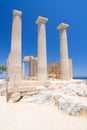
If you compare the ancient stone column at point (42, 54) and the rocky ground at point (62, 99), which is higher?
the ancient stone column at point (42, 54)

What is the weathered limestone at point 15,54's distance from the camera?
15.1 metres

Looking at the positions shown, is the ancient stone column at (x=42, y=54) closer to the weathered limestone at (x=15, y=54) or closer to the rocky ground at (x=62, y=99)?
the weathered limestone at (x=15, y=54)

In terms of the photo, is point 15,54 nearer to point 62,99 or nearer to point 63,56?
point 63,56

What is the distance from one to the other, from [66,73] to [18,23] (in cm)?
1101

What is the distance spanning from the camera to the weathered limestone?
15.1 meters

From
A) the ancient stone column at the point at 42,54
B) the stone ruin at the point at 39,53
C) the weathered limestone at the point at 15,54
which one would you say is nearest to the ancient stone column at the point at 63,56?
the stone ruin at the point at 39,53

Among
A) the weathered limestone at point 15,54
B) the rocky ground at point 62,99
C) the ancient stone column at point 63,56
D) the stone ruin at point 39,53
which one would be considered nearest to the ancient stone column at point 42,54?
the stone ruin at point 39,53

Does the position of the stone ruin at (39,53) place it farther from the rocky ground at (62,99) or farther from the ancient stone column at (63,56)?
the rocky ground at (62,99)

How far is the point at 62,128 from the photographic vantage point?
436cm

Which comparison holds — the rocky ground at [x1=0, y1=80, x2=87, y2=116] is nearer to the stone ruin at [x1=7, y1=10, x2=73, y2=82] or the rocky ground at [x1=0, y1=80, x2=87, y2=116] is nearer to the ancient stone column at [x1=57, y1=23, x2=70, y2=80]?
the stone ruin at [x1=7, y1=10, x2=73, y2=82]

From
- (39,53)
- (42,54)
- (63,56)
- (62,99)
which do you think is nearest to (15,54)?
(39,53)

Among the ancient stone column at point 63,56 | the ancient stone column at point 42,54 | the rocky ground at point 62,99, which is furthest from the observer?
the ancient stone column at point 63,56

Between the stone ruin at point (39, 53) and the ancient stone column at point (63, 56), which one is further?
the ancient stone column at point (63, 56)

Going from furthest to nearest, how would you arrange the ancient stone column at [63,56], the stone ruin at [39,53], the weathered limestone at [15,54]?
the ancient stone column at [63,56]
the stone ruin at [39,53]
the weathered limestone at [15,54]
